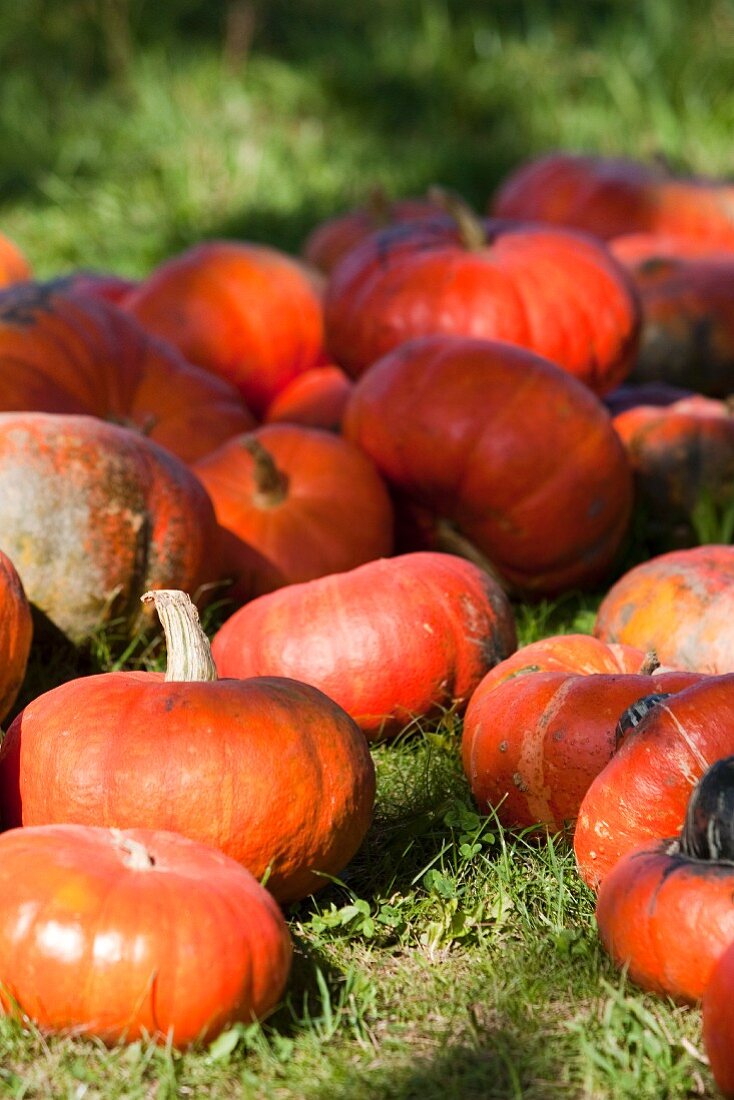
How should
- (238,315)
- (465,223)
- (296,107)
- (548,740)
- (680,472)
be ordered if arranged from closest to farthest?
(548,740), (680,472), (465,223), (238,315), (296,107)

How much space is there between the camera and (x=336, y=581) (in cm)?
340

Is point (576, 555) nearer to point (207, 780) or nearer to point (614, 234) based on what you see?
point (207, 780)

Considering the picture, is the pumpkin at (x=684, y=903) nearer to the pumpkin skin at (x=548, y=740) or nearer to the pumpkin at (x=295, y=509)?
the pumpkin skin at (x=548, y=740)

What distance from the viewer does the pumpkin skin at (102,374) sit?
425cm

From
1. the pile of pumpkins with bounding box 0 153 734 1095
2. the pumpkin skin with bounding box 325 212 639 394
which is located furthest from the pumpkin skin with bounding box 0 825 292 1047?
the pumpkin skin with bounding box 325 212 639 394

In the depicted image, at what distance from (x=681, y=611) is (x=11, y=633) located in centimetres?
160

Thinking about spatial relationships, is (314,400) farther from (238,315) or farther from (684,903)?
(684,903)

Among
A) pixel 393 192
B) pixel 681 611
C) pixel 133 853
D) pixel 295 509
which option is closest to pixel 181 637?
pixel 133 853

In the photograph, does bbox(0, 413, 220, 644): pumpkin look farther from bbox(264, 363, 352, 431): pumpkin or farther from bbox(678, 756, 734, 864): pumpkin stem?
bbox(678, 756, 734, 864): pumpkin stem

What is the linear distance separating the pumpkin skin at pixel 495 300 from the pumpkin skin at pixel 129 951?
2971mm

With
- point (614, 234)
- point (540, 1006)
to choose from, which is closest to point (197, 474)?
point (540, 1006)

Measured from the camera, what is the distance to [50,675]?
3551mm

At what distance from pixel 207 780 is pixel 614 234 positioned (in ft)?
16.5

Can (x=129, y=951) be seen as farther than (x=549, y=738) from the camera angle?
No
